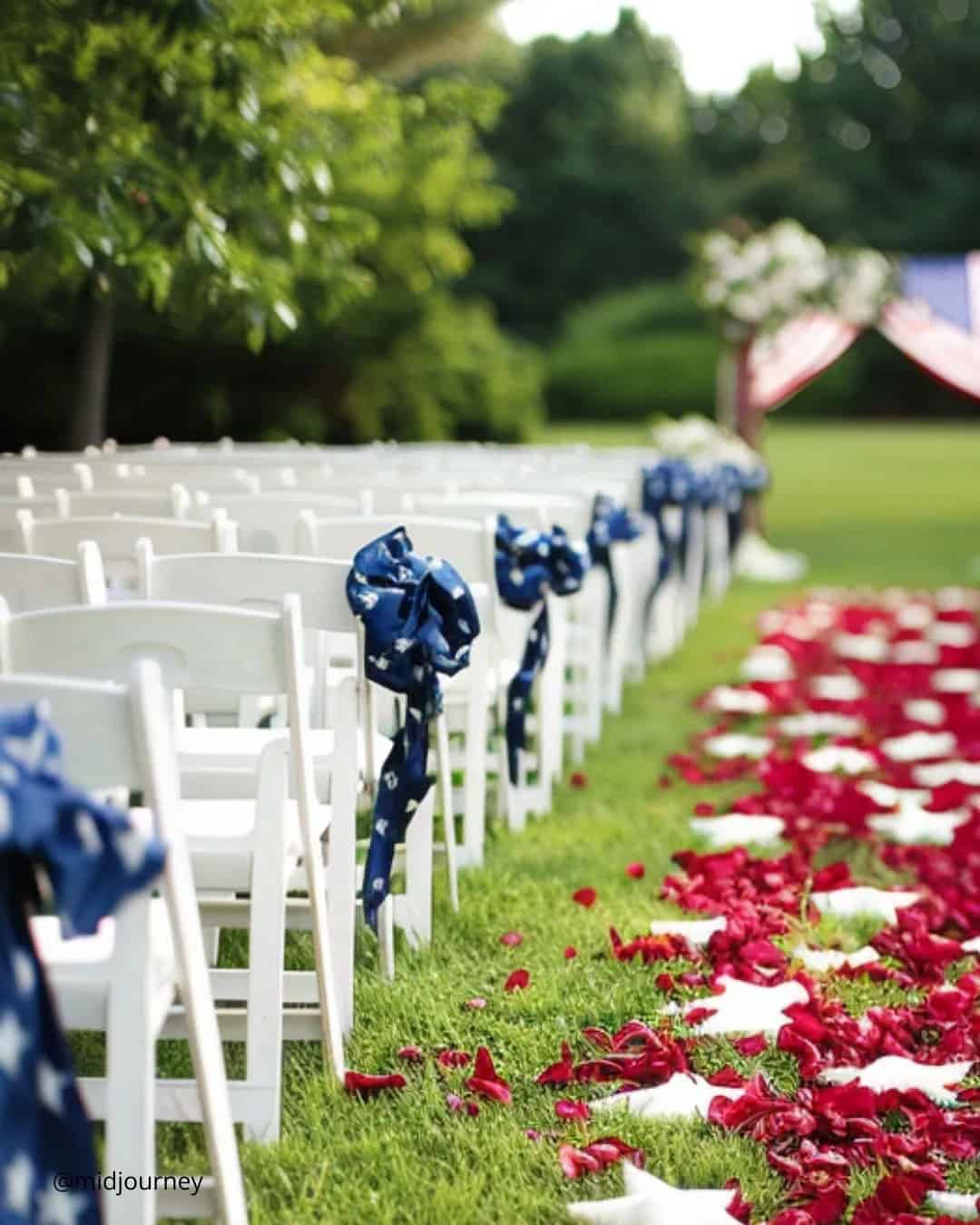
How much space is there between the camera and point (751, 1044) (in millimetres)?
3682

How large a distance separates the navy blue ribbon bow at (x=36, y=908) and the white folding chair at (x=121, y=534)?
7.64 feet

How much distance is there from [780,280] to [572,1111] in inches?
499

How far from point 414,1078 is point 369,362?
49.9 feet

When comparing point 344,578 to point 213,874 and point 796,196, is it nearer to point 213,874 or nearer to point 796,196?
point 213,874

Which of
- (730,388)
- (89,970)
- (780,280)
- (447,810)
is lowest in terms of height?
(447,810)

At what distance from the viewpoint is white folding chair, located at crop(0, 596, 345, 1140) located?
9.07 ft

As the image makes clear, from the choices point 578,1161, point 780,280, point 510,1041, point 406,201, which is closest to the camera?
point 578,1161

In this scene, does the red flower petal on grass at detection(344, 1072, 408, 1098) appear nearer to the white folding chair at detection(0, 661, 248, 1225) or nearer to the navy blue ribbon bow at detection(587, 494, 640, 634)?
the white folding chair at detection(0, 661, 248, 1225)

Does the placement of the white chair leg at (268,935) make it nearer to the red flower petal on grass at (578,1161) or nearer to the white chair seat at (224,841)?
the white chair seat at (224,841)

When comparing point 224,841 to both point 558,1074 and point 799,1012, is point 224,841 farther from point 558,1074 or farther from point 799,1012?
point 799,1012

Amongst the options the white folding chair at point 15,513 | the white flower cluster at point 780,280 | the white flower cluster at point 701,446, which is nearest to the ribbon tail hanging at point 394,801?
the white folding chair at point 15,513

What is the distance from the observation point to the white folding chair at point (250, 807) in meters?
2.77

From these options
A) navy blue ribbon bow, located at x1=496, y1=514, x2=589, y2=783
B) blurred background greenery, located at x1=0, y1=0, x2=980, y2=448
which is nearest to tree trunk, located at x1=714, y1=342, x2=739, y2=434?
blurred background greenery, located at x1=0, y1=0, x2=980, y2=448

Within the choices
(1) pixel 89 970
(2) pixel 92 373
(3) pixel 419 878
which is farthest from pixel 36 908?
(2) pixel 92 373
